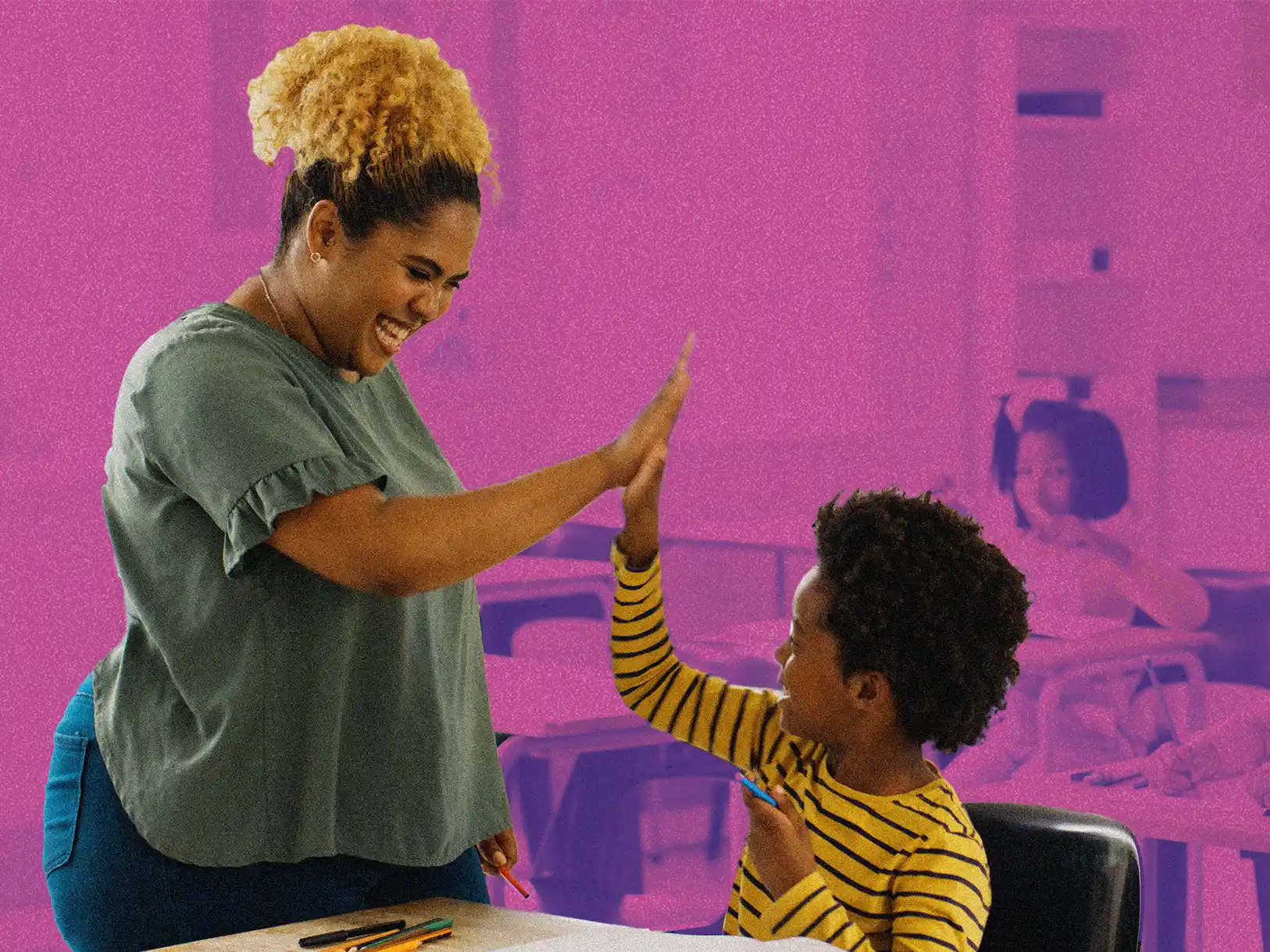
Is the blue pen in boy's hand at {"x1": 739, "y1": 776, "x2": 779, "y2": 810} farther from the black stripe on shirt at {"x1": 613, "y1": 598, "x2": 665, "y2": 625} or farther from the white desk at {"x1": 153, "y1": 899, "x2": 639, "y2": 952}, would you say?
the black stripe on shirt at {"x1": 613, "y1": 598, "x2": 665, "y2": 625}

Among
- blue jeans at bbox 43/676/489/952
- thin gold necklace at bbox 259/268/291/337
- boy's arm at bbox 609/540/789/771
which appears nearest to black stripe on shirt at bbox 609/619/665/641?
boy's arm at bbox 609/540/789/771

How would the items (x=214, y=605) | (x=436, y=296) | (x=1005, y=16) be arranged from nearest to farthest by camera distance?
1. (x=214, y=605)
2. (x=436, y=296)
3. (x=1005, y=16)

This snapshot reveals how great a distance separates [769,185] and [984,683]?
2.34 meters

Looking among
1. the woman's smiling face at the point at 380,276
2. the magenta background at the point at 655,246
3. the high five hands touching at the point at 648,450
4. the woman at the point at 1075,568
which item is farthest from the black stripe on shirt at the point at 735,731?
the woman at the point at 1075,568

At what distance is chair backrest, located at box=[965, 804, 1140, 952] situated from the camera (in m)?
1.44

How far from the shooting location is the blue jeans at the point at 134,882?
1.26 meters

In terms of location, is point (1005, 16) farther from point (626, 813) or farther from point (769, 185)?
point (626, 813)

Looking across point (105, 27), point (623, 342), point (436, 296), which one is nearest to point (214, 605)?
point (436, 296)

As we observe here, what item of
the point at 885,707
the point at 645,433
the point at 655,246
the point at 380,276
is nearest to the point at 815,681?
the point at 885,707

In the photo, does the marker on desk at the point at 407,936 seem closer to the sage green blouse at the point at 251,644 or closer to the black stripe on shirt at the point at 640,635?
the sage green blouse at the point at 251,644

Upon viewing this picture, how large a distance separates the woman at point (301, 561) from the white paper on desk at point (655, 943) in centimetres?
23

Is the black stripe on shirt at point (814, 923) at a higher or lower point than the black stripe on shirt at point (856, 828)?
lower

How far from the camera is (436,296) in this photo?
1350 mm

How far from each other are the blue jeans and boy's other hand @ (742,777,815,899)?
13.2 inches
